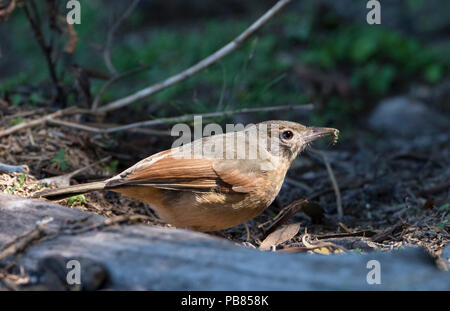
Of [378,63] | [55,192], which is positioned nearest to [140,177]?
[55,192]

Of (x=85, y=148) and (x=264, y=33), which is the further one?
(x=264, y=33)

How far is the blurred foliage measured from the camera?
9.12 metres

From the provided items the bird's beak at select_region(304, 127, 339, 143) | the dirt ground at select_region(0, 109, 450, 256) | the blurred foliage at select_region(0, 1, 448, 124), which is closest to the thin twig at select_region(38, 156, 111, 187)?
the dirt ground at select_region(0, 109, 450, 256)

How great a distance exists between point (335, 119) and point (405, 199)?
3.54 metres

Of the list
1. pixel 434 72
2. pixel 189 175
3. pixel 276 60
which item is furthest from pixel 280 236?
pixel 434 72

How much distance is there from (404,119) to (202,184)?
568 centimetres

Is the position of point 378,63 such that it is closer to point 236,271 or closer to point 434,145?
point 434,145

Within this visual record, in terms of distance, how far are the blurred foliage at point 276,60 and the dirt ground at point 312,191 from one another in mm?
1540

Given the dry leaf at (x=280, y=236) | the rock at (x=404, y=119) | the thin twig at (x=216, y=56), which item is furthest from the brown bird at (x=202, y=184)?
the rock at (x=404, y=119)

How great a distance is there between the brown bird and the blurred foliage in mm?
2972

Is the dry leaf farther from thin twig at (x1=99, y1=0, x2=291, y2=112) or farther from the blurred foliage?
the blurred foliage

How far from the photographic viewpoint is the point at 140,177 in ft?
14.5

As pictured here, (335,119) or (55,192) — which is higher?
(335,119)

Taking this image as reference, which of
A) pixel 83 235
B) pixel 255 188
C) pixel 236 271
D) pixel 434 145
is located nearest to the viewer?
pixel 236 271
